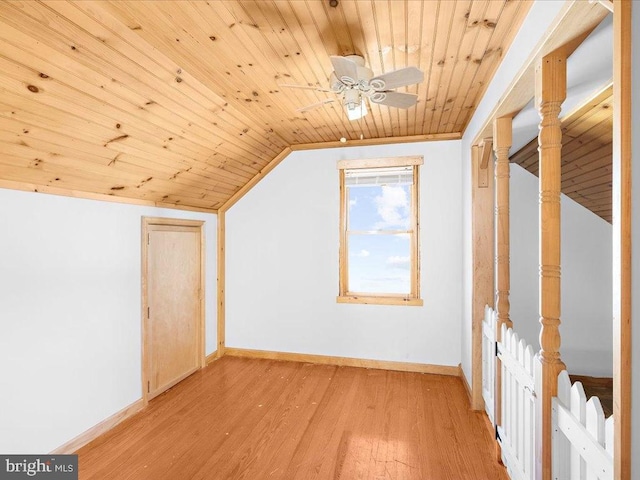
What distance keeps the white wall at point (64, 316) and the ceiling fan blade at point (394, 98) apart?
2.32 m

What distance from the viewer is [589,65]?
5.75 feet

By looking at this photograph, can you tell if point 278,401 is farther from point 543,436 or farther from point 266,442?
point 543,436

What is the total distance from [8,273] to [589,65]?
3499mm

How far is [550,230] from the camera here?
5.10 ft

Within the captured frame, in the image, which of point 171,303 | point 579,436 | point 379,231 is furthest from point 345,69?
point 171,303

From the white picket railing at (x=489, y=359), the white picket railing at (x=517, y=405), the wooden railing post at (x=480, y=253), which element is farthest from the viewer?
the wooden railing post at (x=480, y=253)

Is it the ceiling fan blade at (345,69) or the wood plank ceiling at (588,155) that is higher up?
the ceiling fan blade at (345,69)

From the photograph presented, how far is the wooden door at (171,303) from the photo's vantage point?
10.8 feet

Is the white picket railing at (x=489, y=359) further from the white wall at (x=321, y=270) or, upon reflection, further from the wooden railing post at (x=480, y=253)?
the white wall at (x=321, y=270)

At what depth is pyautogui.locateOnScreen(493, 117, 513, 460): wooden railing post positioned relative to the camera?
7.68 feet

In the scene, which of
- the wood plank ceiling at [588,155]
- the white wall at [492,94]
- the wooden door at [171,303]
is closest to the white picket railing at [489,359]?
the white wall at [492,94]

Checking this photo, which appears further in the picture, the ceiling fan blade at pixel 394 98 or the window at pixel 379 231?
the window at pixel 379 231

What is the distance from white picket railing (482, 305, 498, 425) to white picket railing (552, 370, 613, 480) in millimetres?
985

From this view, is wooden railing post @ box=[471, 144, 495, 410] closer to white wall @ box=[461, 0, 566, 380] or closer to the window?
white wall @ box=[461, 0, 566, 380]
